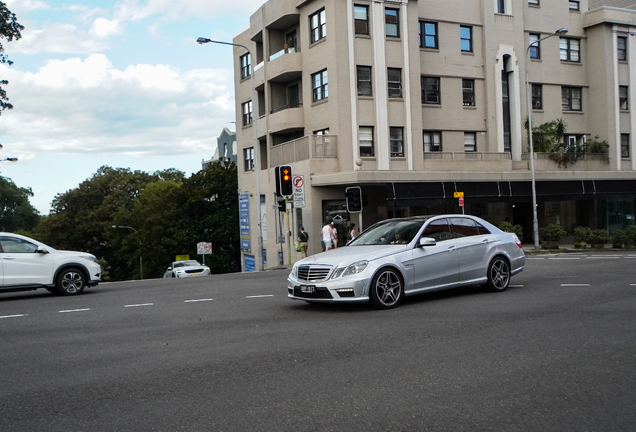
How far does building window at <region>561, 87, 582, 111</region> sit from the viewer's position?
41156 millimetres

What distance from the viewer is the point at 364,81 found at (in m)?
34.0

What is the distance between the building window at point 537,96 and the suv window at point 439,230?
98.8 ft

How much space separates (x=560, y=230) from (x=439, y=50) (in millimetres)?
12071

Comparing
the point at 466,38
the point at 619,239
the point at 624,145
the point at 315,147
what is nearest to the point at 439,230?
the point at 315,147

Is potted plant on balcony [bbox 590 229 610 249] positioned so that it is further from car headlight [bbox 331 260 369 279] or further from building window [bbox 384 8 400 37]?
car headlight [bbox 331 260 369 279]

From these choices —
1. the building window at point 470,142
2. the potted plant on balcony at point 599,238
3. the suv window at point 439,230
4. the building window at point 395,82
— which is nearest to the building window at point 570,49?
the building window at point 470,142

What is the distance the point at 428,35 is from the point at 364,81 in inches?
217

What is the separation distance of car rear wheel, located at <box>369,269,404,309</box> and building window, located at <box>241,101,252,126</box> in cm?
3286

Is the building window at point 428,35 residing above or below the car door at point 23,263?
above

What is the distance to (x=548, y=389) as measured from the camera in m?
5.94

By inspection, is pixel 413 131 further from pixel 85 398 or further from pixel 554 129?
pixel 85 398

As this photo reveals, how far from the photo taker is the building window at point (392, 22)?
3431 cm

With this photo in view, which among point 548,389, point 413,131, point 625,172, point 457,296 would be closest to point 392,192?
point 413,131

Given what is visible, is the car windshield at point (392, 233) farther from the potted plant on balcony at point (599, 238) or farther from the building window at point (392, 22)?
the building window at point (392, 22)
